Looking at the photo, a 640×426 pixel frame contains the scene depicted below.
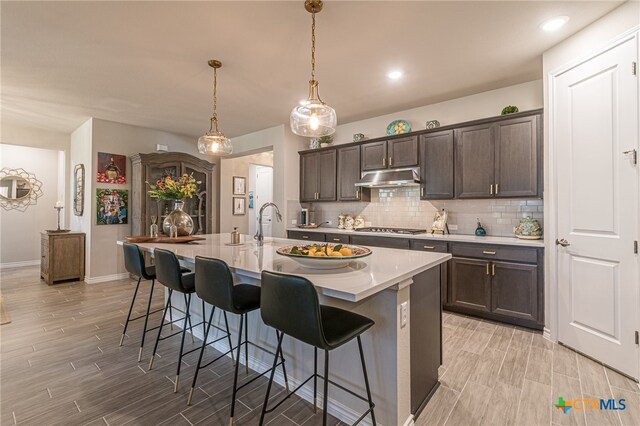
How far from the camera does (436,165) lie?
151 inches

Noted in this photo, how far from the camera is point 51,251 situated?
475cm

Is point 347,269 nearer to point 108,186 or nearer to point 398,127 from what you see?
point 398,127

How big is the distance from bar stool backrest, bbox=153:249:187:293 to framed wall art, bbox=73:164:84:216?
4.23m

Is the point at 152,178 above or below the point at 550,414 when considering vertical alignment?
above

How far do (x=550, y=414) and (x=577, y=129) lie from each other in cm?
225

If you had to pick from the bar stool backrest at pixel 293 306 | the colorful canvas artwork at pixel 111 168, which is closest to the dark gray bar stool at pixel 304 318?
the bar stool backrest at pixel 293 306

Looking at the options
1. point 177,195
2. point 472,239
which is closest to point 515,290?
point 472,239

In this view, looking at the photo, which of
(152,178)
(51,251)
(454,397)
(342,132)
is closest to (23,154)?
(51,251)

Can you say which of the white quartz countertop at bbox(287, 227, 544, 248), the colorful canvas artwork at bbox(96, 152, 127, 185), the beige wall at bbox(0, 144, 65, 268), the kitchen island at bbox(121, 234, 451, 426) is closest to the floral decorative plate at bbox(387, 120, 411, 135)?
the white quartz countertop at bbox(287, 227, 544, 248)

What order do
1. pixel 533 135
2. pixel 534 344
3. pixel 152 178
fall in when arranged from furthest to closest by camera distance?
pixel 152 178 → pixel 533 135 → pixel 534 344

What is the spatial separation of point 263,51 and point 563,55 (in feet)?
9.08

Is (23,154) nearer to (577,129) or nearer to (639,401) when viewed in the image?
A: (577,129)

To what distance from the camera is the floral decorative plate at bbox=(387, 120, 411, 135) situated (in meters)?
4.28

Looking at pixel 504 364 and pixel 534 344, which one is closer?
pixel 504 364
